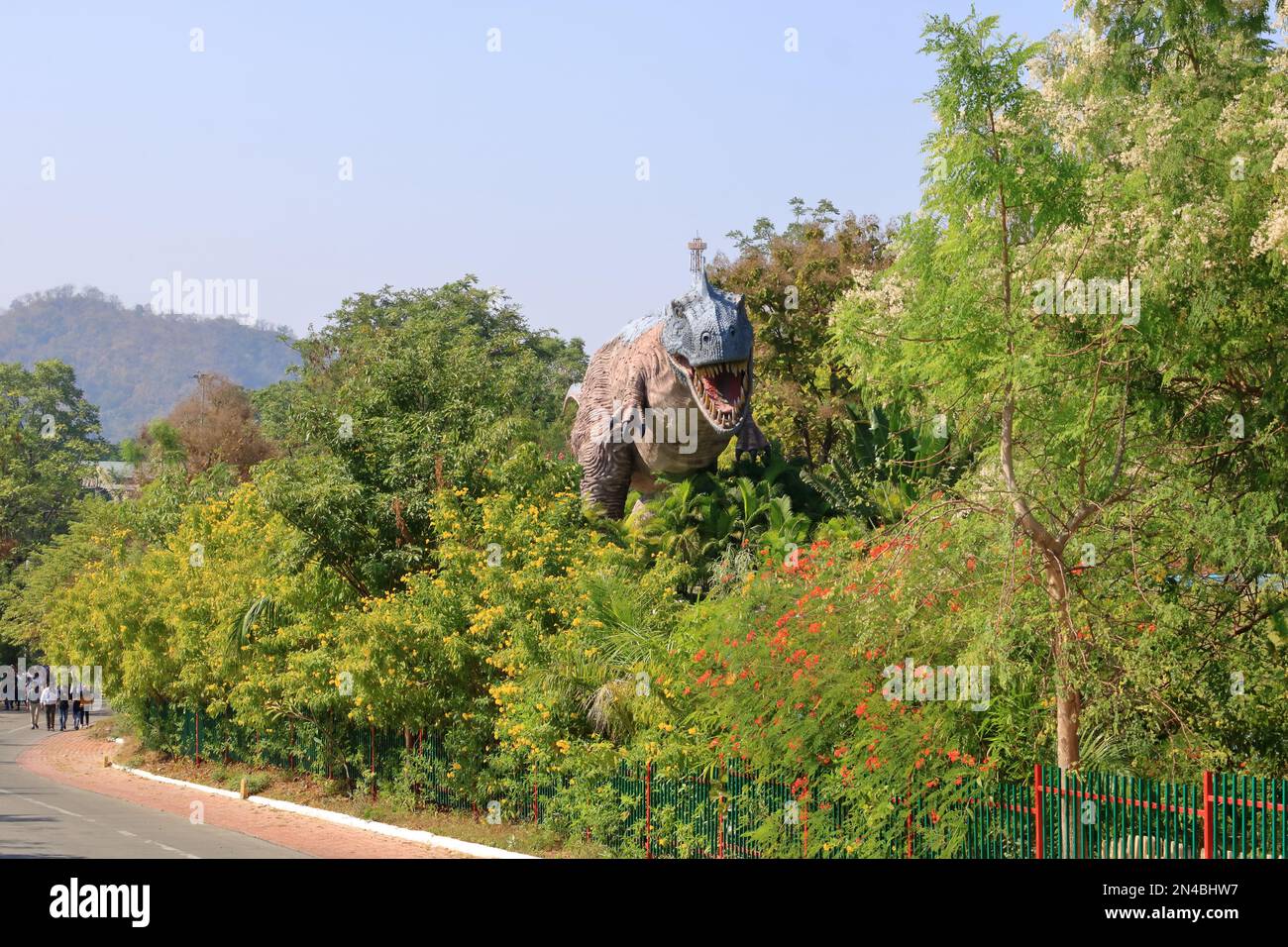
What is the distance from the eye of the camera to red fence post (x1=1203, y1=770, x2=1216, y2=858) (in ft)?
32.9

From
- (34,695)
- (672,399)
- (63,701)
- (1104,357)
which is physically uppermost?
(672,399)

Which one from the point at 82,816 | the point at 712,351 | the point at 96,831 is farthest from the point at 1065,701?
the point at 82,816

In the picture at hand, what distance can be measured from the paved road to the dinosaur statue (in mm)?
7872

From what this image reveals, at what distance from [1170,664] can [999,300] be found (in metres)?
3.45

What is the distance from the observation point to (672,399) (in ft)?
76.4

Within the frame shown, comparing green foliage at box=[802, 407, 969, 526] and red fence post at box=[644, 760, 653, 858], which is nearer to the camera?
red fence post at box=[644, 760, 653, 858]

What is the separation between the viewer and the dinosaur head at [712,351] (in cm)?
2261

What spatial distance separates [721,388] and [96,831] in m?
10.7

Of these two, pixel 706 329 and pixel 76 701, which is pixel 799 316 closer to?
pixel 706 329

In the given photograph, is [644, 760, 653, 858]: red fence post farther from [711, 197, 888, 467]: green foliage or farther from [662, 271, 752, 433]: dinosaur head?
[711, 197, 888, 467]: green foliage

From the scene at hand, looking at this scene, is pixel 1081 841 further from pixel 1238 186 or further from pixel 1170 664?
pixel 1238 186

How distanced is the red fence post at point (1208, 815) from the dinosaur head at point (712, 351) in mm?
13030

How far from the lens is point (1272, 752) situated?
12680mm


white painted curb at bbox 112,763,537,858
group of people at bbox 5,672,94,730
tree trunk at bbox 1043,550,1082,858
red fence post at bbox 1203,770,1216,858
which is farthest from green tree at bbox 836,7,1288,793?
group of people at bbox 5,672,94,730
